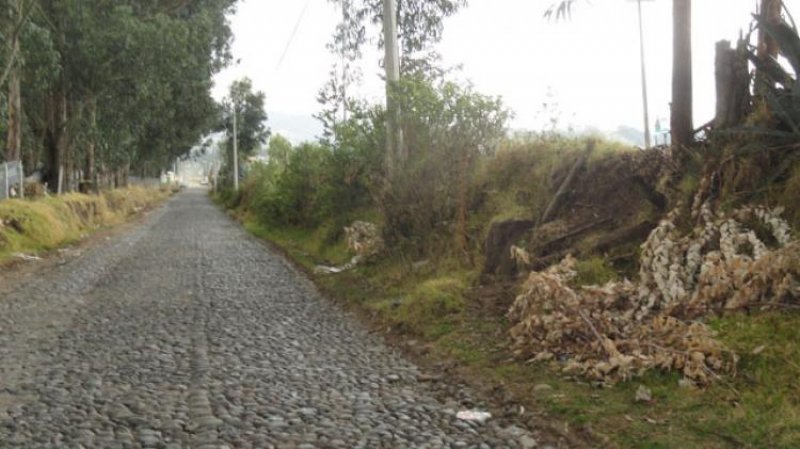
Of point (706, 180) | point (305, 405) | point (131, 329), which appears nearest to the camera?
point (305, 405)

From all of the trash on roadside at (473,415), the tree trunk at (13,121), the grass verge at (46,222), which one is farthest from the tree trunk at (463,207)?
the tree trunk at (13,121)

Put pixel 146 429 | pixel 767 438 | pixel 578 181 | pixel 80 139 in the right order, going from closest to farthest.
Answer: pixel 767 438
pixel 146 429
pixel 578 181
pixel 80 139

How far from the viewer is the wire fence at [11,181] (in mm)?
19422

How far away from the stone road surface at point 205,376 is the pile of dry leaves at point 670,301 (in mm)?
1049

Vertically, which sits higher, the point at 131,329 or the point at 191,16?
the point at 191,16

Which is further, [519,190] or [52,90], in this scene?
[52,90]

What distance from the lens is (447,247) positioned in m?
10.3

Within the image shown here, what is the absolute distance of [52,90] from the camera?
1045 inches

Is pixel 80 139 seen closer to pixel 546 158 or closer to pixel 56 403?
pixel 546 158

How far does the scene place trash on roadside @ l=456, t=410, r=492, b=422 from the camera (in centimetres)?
478

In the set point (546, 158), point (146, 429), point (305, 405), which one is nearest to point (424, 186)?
point (546, 158)

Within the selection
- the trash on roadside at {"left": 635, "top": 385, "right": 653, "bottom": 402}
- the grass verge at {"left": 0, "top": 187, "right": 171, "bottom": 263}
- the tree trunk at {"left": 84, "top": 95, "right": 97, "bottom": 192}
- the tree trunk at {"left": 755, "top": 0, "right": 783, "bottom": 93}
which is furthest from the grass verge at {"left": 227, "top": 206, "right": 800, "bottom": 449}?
the tree trunk at {"left": 84, "top": 95, "right": 97, "bottom": 192}

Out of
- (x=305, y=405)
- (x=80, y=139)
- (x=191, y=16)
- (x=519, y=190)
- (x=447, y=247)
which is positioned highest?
(x=191, y=16)

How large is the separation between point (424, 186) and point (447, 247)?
1.10 metres
